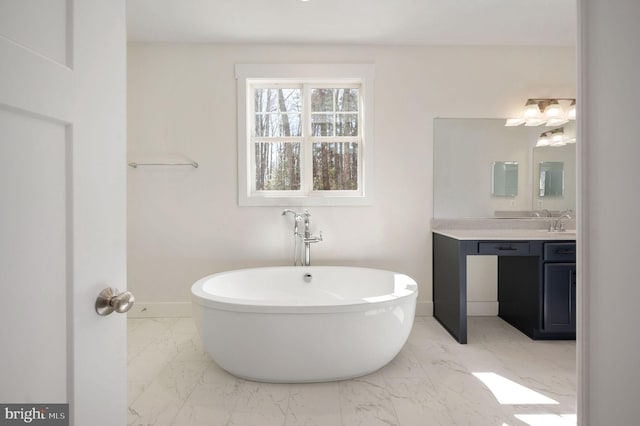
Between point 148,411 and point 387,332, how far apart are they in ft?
4.33

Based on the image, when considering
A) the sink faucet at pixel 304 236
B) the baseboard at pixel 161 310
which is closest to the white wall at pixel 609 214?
the sink faucet at pixel 304 236

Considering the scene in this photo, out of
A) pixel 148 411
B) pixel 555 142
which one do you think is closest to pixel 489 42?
pixel 555 142

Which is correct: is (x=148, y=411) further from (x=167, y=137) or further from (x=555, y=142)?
(x=555, y=142)

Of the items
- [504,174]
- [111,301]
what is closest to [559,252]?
[504,174]

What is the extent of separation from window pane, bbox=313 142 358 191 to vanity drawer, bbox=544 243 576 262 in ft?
5.40

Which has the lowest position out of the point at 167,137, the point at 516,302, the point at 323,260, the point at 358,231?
the point at 516,302

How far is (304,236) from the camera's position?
319 cm

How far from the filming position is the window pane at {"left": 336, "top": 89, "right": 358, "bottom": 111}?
338cm

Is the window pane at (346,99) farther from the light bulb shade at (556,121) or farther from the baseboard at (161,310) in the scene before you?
the baseboard at (161,310)

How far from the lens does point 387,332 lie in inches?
79.8

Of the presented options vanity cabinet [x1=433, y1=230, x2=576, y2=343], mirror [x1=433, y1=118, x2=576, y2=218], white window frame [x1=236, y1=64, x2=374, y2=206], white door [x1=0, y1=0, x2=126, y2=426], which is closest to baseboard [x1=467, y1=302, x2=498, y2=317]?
vanity cabinet [x1=433, y1=230, x2=576, y2=343]

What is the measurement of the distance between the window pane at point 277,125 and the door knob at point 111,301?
2805mm

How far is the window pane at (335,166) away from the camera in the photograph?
340 centimetres

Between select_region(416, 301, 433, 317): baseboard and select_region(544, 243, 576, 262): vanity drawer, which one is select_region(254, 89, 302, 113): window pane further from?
select_region(544, 243, 576, 262): vanity drawer
